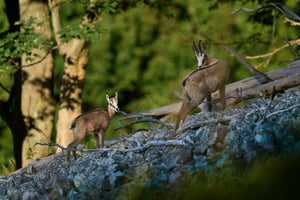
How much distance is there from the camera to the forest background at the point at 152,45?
20.8 m

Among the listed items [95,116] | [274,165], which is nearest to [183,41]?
[95,116]

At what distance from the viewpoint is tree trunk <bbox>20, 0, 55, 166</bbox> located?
59.9ft

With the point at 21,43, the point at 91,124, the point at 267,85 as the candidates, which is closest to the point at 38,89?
the point at 21,43

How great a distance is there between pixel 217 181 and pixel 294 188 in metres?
2.49

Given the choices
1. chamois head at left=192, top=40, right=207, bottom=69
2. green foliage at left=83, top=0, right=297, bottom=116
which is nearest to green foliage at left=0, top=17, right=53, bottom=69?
green foliage at left=83, top=0, right=297, bottom=116

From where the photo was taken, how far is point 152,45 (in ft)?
72.7

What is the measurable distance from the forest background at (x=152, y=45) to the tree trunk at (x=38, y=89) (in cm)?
226

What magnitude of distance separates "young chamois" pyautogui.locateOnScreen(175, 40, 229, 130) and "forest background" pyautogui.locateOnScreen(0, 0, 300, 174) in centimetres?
898

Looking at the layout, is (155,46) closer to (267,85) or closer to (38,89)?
(38,89)

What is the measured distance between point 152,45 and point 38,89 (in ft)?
14.8

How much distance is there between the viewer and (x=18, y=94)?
737 inches

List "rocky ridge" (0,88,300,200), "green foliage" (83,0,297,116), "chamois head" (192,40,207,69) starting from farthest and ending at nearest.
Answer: "green foliage" (83,0,297,116) → "chamois head" (192,40,207,69) → "rocky ridge" (0,88,300,200)

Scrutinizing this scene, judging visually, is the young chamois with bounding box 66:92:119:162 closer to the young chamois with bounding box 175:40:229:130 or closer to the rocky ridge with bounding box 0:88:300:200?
the rocky ridge with bounding box 0:88:300:200

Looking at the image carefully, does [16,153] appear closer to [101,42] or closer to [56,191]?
[101,42]
